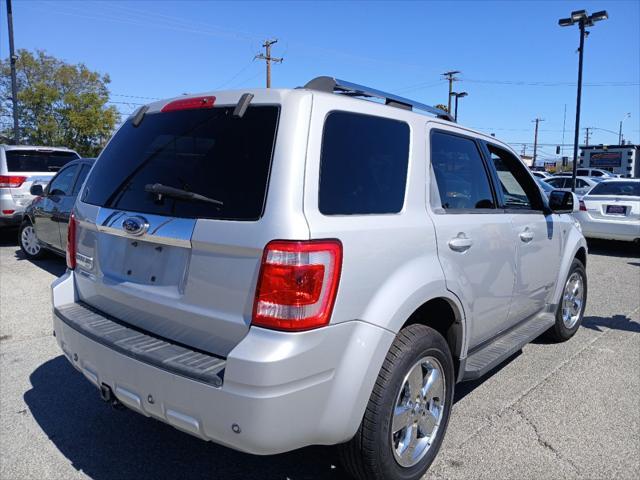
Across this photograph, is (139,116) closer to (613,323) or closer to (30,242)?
(613,323)

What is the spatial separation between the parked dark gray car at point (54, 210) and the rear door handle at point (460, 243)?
569 cm

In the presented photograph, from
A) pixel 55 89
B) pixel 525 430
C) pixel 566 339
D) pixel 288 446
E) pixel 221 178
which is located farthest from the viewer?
pixel 55 89

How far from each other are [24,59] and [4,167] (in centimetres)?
2877

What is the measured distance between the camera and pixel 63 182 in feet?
25.4

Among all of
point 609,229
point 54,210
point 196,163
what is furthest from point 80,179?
point 609,229

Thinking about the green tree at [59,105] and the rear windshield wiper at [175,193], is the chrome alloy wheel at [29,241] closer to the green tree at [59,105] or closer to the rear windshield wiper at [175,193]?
the rear windshield wiper at [175,193]

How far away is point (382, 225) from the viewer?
244 centimetres

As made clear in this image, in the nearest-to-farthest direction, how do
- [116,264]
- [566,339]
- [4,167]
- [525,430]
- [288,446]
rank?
[288,446], [116,264], [525,430], [566,339], [4,167]

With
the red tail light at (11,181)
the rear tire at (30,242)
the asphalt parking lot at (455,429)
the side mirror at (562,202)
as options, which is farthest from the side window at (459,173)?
the red tail light at (11,181)

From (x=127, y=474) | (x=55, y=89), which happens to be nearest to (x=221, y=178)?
(x=127, y=474)

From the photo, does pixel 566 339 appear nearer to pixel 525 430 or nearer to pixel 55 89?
pixel 525 430

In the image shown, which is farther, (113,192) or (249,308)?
(113,192)

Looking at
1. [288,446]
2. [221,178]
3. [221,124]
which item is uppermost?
[221,124]

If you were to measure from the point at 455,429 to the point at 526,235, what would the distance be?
1.46m
